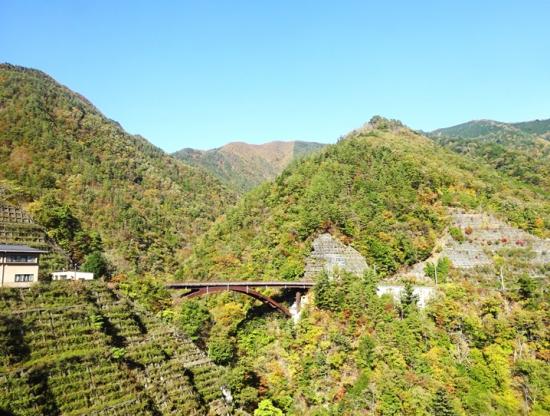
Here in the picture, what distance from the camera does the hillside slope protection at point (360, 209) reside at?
42938 millimetres

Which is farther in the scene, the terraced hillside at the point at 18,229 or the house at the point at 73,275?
the terraced hillside at the point at 18,229

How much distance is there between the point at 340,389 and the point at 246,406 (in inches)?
297

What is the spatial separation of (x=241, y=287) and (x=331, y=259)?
33.8ft

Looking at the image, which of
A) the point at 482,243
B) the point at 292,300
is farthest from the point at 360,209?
the point at 292,300

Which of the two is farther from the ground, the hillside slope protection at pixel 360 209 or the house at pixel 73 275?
the hillside slope protection at pixel 360 209

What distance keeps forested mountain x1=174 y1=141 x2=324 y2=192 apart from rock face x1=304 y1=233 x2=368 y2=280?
9680 cm

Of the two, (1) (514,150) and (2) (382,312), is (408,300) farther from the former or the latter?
(1) (514,150)

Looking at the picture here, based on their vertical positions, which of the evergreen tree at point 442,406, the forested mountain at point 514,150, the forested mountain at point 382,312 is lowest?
the evergreen tree at point 442,406

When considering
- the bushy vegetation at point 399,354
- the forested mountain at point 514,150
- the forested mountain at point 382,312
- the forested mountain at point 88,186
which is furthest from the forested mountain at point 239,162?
the bushy vegetation at point 399,354

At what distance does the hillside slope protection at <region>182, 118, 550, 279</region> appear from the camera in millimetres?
42938

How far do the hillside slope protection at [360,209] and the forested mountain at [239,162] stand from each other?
83.5 m

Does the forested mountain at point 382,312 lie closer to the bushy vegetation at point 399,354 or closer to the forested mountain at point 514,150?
the bushy vegetation at point 399,354

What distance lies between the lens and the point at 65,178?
6444 cm

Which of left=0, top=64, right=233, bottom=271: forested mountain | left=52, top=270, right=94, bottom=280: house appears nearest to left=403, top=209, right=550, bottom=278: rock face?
left=52, top=270, right=94, bottom=280: house
